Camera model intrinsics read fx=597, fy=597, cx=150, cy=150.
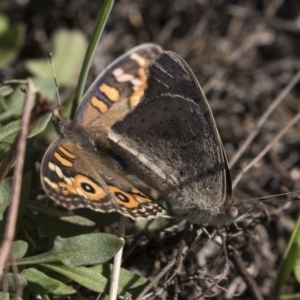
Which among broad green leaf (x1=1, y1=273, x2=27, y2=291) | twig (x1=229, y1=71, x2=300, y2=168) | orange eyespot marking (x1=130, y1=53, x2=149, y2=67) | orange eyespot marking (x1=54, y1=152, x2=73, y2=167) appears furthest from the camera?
twig (x1=229, y1=71, x2=300, y2=168)

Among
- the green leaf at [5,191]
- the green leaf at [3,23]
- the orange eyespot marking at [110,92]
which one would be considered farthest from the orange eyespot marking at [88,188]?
the green leaf at [3,23]

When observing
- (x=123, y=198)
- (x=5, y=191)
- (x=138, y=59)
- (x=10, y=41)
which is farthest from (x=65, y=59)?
(x=5, y=191)

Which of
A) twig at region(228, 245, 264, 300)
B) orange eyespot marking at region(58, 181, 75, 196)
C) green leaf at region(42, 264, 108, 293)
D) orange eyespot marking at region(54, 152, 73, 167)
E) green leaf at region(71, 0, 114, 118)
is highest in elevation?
green leaf at region(71, 0, 114, 118)

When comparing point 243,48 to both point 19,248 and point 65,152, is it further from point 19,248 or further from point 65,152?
point 19,248

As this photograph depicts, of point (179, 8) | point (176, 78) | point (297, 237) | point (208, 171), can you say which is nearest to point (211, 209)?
point (208, 171)

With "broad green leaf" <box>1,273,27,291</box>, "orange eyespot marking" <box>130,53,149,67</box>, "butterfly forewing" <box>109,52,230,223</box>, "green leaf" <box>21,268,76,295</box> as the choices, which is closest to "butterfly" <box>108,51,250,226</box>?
"butterfly forewing" <box>109,52,230,223</box>

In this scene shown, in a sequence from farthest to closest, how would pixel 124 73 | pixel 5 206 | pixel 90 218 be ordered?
pixel 124 73 → pixel 90 218 → pixel 5 206

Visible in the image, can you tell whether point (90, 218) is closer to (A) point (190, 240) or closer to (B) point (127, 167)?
(B) point (127, 167)

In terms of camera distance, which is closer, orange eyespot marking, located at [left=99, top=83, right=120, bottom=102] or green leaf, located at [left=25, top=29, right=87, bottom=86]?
orange eyespot marking, located at [left=99, top=83, right=120, bottom=102]

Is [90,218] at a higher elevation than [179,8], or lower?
lower

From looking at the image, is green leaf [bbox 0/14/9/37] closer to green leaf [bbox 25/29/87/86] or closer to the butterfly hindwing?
green leaf [bbox 25/29/87/86]
